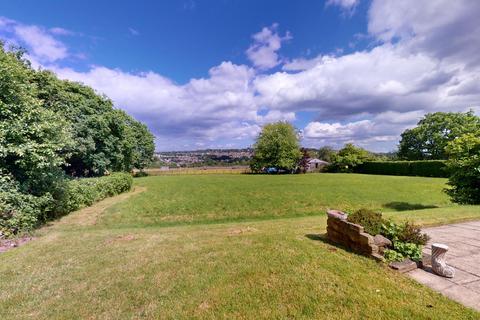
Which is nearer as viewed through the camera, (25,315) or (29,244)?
(25,315)

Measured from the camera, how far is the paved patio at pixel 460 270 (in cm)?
301

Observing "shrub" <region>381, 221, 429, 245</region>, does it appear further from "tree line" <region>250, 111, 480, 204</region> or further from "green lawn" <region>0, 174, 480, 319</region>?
"tree line" <region>250, 111, 480, 204</region>

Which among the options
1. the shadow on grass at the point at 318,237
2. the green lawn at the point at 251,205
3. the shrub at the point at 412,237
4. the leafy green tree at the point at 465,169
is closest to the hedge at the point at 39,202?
the green lawn at the point at 251,205

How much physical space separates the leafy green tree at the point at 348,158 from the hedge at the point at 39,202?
125 feet

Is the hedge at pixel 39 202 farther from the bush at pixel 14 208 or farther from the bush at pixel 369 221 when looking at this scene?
the bush at pixel 369 221

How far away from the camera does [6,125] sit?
7578 millimetres

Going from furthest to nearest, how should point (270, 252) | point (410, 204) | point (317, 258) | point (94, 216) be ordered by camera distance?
point (410, 204)
point (94, 216)
point (270, 252)
point (317, 258)

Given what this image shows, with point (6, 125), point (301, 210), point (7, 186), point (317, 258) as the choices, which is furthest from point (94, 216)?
point (317, 258)

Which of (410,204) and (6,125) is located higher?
(6,125)

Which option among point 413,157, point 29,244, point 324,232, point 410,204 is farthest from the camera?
point 413,157

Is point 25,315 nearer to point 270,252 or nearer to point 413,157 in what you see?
point 270,252

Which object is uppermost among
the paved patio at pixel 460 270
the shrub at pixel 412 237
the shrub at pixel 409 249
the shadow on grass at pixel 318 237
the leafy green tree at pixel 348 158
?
the leafy green tree at pixel 348 158

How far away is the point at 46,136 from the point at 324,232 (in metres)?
10.1

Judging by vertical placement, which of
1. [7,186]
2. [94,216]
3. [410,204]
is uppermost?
[7,186]
